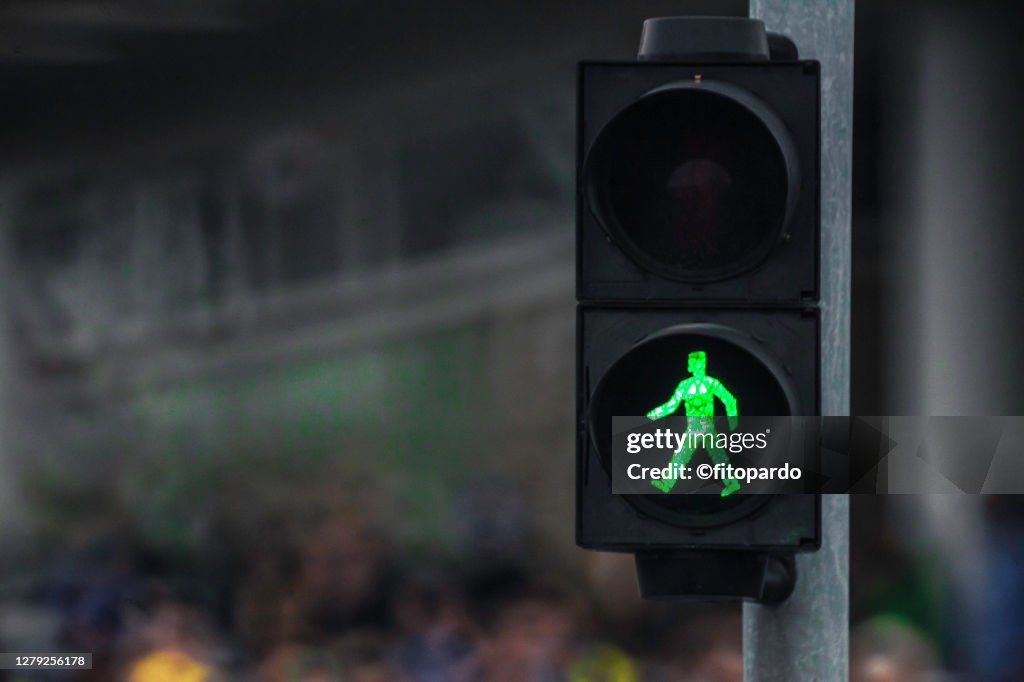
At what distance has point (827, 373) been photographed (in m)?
2.49

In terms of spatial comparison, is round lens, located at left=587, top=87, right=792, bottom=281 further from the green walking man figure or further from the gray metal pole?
the gray metal pole

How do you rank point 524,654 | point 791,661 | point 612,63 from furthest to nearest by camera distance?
1. point 524,654
2. point 791,661
3. point 612,63

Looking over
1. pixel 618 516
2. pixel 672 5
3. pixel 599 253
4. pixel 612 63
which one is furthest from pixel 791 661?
pixel 672 5

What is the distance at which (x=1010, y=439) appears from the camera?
608cm

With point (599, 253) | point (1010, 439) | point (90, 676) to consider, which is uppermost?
point (599, 253)

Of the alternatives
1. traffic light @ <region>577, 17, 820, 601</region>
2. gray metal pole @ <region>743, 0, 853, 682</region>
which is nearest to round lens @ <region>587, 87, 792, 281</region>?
traffic light @ <region>577, 17, 820, 601</region>

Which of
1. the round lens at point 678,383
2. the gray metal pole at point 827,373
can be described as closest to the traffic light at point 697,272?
the round lens at point 678,383

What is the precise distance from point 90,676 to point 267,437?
107 cm

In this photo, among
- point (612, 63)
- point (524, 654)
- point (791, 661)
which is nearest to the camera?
point (612, 63)

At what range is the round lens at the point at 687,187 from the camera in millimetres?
2234

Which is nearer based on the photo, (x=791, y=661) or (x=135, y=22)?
(x=791, y=661)

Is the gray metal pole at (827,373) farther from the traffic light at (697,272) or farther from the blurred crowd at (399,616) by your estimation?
the blurred crowd at (399,616)

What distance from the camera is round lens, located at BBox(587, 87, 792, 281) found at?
2.23m

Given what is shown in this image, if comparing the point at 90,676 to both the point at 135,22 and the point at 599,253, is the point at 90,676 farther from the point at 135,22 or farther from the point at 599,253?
the point at 599,253
